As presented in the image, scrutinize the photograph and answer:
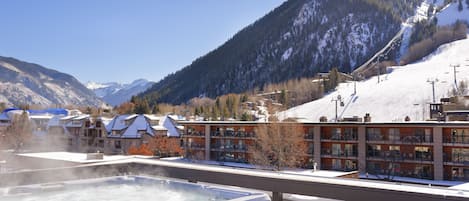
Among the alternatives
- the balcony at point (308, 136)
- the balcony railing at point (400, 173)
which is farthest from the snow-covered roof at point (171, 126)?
the balcony railing at point (400, 173)

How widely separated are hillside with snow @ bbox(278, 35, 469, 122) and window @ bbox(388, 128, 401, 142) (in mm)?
22555

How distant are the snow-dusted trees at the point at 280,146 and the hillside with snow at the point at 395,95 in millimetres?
19530

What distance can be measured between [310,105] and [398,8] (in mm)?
96066

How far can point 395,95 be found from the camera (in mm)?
61719

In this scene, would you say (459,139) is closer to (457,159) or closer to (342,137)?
(457,159)

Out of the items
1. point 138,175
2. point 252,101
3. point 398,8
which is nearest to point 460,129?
point 138,175

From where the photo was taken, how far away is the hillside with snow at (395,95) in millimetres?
55750

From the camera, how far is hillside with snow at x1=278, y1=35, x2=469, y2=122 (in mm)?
55750

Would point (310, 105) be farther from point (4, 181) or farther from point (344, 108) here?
point (4, 181)

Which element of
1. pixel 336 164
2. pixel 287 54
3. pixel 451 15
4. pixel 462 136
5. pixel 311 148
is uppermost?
pixel 451 15

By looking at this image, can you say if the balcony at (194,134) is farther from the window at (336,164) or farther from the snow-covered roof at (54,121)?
the snow-covered roof at (54,121)

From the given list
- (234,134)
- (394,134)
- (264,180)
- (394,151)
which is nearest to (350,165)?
(394,151)

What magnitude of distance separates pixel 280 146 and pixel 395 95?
34.6m

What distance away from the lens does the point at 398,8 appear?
148000mm
